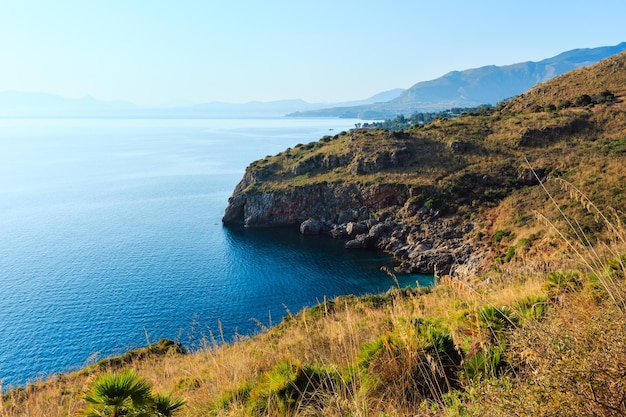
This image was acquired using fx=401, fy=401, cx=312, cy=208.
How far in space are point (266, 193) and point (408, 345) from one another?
65.7 m

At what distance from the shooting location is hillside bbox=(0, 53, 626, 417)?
296cm

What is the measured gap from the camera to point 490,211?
51.8 metres

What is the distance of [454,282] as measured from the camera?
211 inches

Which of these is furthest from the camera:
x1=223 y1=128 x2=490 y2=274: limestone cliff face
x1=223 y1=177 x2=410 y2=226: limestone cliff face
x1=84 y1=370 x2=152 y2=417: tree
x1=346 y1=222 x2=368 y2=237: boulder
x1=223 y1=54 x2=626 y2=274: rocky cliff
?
x1=223 y1=177 x2=410 y2=226: limestone cliff face

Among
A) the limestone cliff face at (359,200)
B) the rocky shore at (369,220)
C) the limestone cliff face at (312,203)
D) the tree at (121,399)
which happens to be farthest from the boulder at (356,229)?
the tree at (121,399)

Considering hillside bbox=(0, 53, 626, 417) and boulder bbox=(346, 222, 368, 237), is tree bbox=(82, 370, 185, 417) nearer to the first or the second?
hillside bbox=(0, 53, 626, 417)

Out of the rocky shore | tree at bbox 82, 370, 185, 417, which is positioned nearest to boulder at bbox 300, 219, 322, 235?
the rocky shore

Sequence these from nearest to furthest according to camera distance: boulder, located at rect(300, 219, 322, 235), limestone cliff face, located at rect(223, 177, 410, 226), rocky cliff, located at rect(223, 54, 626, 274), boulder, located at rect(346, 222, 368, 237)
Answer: rocky cliff, located at rect(223, 54, 626, 274)
boulder, located at rect(346, 222, 368, 237)
limestone cliff face, located at rect(223, 177, 410, 226)
boulder, located at rect(300, 219, 322, 235)

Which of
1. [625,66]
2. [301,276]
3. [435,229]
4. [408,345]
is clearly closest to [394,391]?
[408,345]

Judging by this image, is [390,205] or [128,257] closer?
[128,257]

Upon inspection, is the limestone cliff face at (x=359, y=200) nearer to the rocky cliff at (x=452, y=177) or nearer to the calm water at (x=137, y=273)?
the rocky cliff at (x=452, y=177)

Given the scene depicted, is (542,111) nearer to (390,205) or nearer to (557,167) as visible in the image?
(557,167)

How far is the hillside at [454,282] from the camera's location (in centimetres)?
296

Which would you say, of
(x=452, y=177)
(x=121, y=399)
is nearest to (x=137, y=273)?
(x=452, y=177)
